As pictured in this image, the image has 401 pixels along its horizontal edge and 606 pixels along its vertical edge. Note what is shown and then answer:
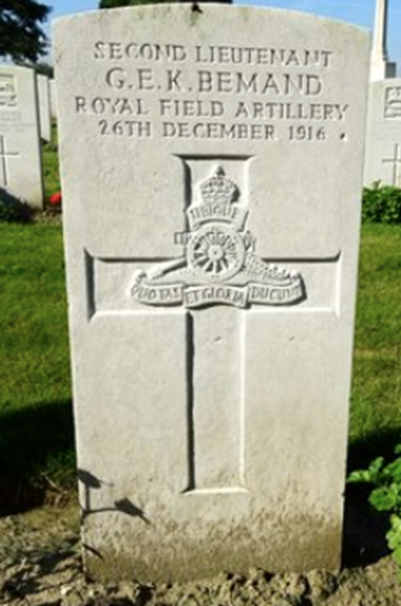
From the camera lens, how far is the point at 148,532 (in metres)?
2.32

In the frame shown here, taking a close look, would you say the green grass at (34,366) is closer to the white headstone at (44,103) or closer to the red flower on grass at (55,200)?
the red flower on grass at (55,200)

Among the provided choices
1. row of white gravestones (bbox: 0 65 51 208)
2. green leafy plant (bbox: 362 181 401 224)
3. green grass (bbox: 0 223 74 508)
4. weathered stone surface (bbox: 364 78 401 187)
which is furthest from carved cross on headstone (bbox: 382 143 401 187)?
green grass (bbox: 0 223 74 508)

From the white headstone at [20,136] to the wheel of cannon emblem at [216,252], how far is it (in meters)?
6.71

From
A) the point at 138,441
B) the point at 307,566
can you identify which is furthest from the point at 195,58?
the point at 307,566

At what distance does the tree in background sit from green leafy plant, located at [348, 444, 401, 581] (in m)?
37.2

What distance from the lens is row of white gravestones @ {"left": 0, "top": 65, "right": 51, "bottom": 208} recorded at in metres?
8.12

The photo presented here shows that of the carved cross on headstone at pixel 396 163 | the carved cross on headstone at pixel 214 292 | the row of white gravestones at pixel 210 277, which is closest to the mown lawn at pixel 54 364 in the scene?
the row of white gravestones at pixel 210 277

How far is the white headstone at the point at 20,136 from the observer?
8125 millimetres

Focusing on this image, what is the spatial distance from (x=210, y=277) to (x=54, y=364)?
2.15 meters

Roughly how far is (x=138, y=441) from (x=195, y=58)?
1.15 m

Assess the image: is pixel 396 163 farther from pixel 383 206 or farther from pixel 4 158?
pixel 4 158

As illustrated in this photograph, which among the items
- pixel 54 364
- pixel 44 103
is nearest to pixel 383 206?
pixel 54 364

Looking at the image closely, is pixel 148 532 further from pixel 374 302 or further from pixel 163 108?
pixel 374 302

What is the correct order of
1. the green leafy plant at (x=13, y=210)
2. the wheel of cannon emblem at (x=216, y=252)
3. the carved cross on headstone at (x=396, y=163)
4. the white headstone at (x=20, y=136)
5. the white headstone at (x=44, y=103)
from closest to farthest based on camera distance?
the wheel of cannon emblem at (x=216, y=252)
the white headstone at (x=20, y=136)
the green leafy plant at (x=13, y=210)
the carved cross on headstone at (x=396, y=163)
the white headstone at (x=44, y=103)
